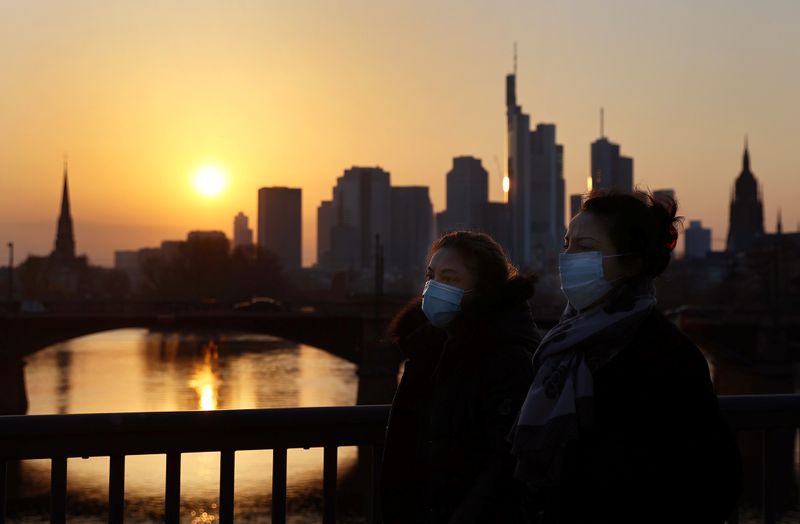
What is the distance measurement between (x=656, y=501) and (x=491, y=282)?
3.32 feet

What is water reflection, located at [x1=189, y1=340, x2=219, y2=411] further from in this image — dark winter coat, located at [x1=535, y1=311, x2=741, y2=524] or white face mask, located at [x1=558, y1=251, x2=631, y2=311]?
dark winter coat, located at [x1=535, y1=311, x2=741, y2=524]

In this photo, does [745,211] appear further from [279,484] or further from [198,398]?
[279,484]

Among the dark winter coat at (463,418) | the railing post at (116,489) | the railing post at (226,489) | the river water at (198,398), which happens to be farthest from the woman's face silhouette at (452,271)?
the river water at (198,398)

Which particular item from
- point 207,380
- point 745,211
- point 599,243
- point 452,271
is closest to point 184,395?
point 207,380

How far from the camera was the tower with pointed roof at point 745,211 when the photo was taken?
185 metres

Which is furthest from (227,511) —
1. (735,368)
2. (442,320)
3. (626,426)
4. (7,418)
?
(735,368)

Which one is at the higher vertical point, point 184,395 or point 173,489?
point 173,489

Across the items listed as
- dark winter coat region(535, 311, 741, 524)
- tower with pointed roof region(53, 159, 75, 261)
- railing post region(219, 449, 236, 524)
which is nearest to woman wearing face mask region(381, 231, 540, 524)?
dark winter coat region(535, 311, 741, 524)

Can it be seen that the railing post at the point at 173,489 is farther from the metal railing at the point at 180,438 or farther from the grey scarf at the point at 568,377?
the grey scarf at the point at 568,377

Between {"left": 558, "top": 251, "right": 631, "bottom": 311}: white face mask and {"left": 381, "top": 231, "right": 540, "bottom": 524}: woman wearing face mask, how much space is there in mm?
441

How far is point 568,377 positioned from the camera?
2678 millimetres

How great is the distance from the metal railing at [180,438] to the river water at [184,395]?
35.0 feet

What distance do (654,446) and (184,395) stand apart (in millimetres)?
52868

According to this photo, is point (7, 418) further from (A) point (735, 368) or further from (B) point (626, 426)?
(A) point (735, 368)
